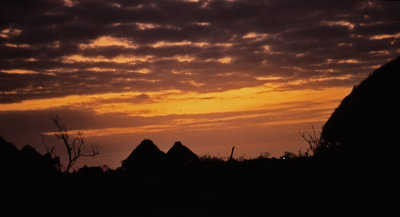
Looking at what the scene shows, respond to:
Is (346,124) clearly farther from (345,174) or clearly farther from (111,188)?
(111,188)

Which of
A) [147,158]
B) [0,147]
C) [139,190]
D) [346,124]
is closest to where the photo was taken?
[346,124]

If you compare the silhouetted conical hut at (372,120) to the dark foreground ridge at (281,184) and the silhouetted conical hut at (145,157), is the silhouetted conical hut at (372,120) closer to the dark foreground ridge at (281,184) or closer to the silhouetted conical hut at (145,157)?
the dark foreground ridge at (281,184)

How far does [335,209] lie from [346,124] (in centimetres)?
522

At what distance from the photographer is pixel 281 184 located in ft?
51.3

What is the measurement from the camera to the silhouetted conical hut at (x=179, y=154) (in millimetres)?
38500

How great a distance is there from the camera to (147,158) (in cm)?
3672

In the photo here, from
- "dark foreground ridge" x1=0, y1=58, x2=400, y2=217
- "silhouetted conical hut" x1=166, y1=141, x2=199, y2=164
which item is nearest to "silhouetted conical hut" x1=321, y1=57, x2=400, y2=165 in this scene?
Answer: "dark foreground ridge" x1=0, y1=58, x2=400, y2=217

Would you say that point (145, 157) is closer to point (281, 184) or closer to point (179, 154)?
point (179, 154)

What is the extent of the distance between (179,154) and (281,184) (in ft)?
81.0

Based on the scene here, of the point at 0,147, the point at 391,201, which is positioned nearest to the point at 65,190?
the point at 0,147

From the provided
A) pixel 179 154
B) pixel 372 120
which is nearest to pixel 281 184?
pixel 372 120

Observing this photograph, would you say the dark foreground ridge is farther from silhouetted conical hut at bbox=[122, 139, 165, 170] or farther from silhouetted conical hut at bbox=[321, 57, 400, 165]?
silhouetted conical hut at bbox=[122, 139, 165, 170]

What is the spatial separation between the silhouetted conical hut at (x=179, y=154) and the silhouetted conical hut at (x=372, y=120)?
922 inches

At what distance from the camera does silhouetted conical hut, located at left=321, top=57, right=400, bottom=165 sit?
1288cm
